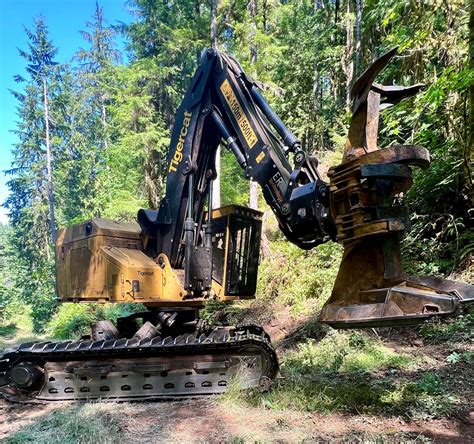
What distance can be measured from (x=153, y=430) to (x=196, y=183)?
115 inches

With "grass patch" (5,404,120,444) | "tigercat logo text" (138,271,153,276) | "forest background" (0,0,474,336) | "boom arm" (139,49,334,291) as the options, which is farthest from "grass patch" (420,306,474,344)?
"grass patch" (5,404,120,444)

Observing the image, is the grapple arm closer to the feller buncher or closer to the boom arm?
the feller buncher

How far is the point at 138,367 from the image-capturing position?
5148 millimetres

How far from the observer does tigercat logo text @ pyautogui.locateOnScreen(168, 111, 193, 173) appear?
5617mm

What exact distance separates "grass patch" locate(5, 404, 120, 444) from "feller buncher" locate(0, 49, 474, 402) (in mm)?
583

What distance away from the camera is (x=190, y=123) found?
218 inches

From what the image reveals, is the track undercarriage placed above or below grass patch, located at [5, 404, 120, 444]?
above

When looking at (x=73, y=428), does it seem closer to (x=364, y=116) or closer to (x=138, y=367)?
(x=138, y=367)

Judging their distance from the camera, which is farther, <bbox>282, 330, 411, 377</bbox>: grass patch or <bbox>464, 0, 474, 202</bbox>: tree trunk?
<bbox>464, 0, 474, 202</bbox>: tree trunk

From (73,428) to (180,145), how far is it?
346 cm

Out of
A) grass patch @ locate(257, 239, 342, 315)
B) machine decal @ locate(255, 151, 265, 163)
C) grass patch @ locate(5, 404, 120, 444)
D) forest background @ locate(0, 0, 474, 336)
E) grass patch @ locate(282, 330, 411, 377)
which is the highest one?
forest background @ locate(0, 0, 474, 336)

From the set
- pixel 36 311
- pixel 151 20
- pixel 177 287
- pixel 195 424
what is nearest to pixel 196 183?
pixel 177 287

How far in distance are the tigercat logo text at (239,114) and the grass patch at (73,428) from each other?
313cm

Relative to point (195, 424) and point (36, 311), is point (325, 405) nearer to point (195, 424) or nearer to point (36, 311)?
point (195, 424)
